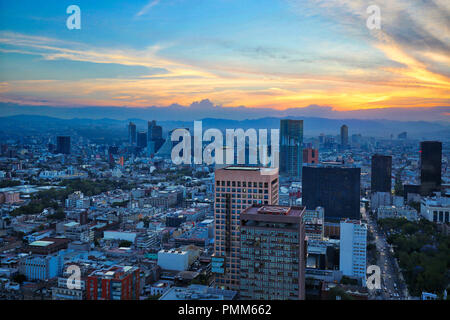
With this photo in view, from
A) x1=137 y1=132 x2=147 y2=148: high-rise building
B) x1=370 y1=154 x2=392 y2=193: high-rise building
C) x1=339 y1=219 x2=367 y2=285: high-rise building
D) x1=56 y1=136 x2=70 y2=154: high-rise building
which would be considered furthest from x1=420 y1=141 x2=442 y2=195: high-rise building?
x1=56 y1=136 x2=70 y2=154: high-rise building

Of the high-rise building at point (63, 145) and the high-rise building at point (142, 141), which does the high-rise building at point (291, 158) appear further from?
the high-rise building at point (63, 145)

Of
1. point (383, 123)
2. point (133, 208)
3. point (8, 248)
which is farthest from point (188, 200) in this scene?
point (383, 123)

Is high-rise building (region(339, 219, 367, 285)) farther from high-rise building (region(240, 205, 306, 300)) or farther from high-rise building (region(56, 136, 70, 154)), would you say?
high-rise building (region(56, 136, 70, 154))

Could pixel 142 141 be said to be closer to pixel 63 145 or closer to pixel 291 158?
pixel 63 145

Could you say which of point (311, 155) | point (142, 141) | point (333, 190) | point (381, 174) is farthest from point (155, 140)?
point (381, 174)

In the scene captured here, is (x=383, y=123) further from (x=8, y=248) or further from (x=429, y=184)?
(x=8, y=248)

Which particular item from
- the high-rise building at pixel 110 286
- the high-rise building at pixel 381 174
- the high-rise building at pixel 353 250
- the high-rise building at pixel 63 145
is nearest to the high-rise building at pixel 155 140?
the high-rise building at pixel 63 145
